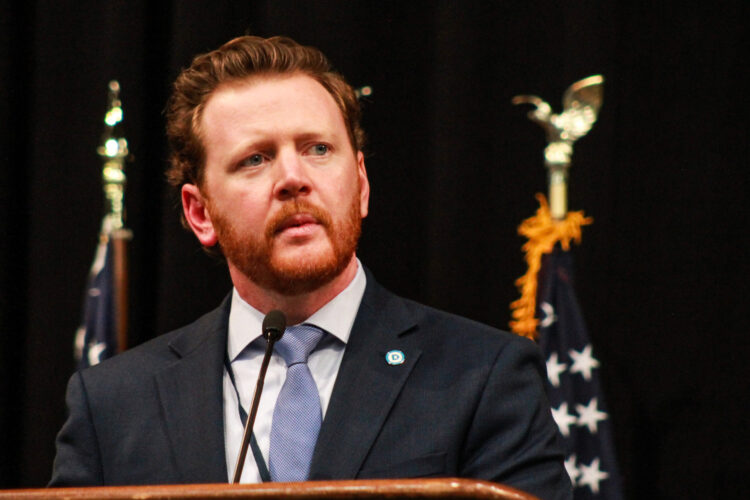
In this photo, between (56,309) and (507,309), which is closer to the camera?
(507,309)

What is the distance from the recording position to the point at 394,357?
6.66 ft

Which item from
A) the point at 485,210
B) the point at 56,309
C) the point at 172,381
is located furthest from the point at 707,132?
the point at 56,309

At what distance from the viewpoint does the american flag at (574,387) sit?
110 inches

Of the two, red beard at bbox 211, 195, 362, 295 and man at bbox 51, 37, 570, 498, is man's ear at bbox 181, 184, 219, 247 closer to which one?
man at bbox 51, 37, 570, 498

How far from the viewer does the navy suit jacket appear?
1.85m

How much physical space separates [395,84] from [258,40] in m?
0.92

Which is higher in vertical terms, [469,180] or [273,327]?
[469,180]

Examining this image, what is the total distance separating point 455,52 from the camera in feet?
10.1

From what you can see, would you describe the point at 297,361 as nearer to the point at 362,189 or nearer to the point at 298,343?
the point at 298,343

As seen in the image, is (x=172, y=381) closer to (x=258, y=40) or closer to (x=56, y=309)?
(x=258, y=40)

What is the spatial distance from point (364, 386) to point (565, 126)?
1.33 metres

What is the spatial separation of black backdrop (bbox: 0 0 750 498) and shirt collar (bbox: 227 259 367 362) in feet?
2.97

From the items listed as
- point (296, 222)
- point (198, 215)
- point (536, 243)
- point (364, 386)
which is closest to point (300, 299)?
point (296, 222)

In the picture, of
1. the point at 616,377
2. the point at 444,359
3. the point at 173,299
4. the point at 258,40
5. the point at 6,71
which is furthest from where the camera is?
the point at 6,71
